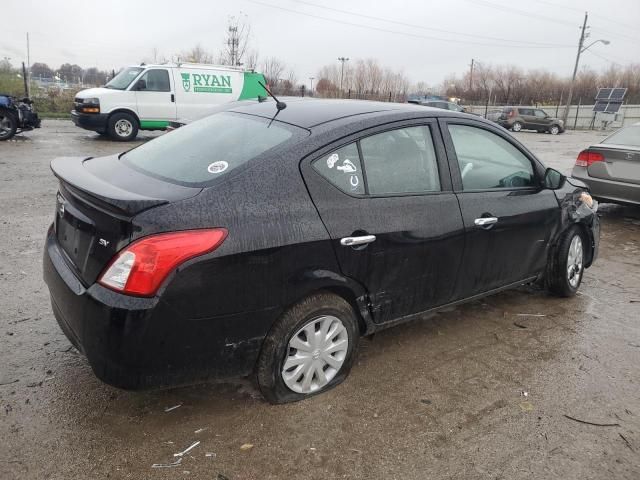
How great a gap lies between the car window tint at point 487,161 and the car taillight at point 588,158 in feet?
13.3

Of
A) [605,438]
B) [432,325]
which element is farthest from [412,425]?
[432,325]

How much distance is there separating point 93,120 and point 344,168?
42.9ft

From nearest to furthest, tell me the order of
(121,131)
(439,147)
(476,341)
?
(439,147) < (476,341) < (121,131)

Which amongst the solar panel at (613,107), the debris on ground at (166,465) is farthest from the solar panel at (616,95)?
the debris on ground at (166,465)

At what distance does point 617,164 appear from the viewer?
720 cm

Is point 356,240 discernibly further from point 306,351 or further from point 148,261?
point 148,261

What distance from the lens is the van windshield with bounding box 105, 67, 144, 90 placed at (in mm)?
14391

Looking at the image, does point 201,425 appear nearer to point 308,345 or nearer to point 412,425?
point 308,345

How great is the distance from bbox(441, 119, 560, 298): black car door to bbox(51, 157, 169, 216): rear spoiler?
80.9 inches

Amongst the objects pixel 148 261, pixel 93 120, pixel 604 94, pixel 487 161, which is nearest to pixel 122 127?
pixel 93 120

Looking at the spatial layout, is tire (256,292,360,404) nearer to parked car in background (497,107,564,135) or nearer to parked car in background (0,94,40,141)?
parked car in background (0,94,40,141)

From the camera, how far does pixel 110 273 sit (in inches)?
91.1

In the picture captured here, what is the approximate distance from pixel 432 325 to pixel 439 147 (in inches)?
55.7

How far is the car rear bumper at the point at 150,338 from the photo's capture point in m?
2.26
